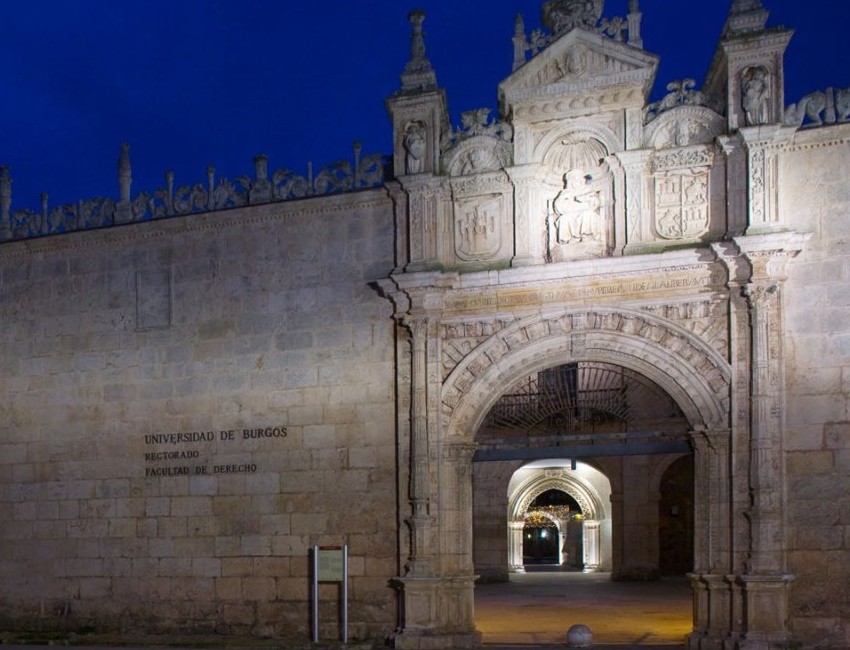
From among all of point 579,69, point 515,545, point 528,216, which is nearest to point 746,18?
point 579,69

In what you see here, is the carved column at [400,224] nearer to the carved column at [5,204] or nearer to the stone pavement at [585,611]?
the stone pavement at [585,611]

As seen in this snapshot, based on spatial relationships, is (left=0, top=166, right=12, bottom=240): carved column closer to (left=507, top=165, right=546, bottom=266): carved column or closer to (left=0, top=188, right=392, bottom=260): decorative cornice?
(left=0, top=188, right=392, bottom=260): decorative cornice

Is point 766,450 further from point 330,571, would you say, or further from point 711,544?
point 330,571

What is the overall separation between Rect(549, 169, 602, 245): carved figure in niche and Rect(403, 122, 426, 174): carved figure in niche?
1575mm

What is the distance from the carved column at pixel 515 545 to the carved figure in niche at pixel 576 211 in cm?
1441

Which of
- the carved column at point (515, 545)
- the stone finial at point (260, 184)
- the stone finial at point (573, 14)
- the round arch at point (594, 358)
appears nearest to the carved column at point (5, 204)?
the stone finial at point (260, 184)

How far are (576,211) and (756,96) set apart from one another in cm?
210

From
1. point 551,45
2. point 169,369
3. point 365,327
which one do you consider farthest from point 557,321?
point 169,369

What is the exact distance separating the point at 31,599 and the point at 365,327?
5498 mm

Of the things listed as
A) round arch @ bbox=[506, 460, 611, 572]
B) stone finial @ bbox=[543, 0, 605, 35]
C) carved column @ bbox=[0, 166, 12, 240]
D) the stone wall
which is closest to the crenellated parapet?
carved column @ bbox=[0, 166, 12, 240]

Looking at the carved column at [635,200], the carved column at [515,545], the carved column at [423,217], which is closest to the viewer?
the carved column at [635,200]

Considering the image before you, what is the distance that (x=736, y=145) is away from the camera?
961 cm

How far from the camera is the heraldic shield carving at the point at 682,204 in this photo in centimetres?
986

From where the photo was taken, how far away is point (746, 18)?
969 centimetres
